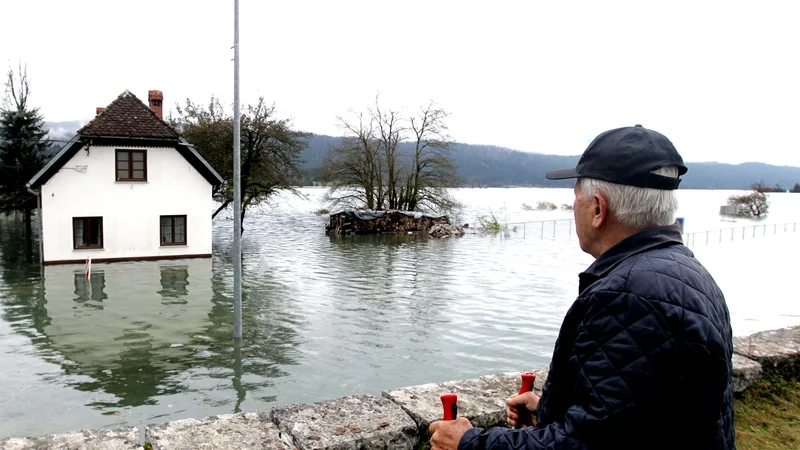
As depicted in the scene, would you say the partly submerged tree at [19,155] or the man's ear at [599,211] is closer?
the man's ear at [599,211]

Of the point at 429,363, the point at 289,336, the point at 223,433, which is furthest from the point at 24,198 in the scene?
the point at 223,433

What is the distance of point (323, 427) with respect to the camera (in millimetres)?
3336

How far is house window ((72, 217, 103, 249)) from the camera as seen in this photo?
24.5 meters

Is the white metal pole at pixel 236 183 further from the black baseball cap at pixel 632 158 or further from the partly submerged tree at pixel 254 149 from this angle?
the partly submerged tree at pixel 254 149

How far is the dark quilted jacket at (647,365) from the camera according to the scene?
1.70 metres

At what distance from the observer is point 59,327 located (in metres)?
14.0

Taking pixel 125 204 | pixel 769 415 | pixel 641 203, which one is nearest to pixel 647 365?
pixel 641 203

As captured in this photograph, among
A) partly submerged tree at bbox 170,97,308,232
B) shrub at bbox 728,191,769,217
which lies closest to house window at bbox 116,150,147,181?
partly submerged tree at bbox 170,97,308,232

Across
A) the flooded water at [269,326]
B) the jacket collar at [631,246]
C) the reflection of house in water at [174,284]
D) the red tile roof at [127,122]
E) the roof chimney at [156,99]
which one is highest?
the roof chimney at [156,99]

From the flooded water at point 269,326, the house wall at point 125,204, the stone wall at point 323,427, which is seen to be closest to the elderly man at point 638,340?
the stone wall at point 323,427

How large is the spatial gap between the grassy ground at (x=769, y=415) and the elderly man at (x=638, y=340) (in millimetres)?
2767

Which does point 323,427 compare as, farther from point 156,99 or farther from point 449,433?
point 156,99

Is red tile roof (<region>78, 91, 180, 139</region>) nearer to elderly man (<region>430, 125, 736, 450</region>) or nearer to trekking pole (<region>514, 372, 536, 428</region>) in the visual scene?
trekking pole (<region>514, 372, 536, 428</region>)

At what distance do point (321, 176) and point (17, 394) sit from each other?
40.3 meters
